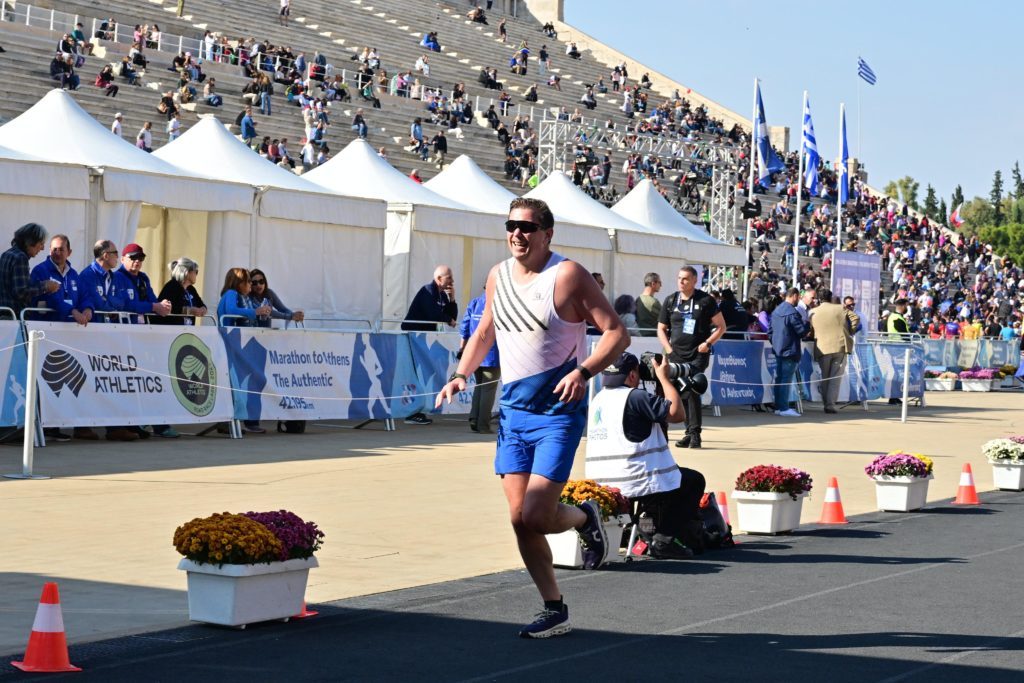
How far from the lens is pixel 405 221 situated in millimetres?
23219

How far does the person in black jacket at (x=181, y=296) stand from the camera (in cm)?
1662

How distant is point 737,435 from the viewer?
66.6 ft

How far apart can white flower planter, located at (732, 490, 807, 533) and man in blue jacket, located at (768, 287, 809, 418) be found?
13.4m

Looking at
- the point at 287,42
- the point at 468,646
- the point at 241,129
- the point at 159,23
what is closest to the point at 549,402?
the point at 468,646

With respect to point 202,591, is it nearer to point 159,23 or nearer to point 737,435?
point 737,435

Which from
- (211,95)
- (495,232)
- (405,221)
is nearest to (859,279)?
(495,232)

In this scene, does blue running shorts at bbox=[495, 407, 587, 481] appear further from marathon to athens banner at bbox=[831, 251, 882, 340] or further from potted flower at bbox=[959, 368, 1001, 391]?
potted flower at bbox=[959, 368, 1001, 391]

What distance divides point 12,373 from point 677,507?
7214 mm

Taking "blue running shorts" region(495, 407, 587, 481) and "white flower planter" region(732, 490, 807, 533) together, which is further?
"white flower planter" region(732, 490, 807, 533)

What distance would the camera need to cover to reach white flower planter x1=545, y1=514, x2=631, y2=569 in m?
9.05

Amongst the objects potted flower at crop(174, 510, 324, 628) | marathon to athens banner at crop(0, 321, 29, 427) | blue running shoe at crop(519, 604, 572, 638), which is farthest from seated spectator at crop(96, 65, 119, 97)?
blue running shoe at crop(519, 604, 572, 638)

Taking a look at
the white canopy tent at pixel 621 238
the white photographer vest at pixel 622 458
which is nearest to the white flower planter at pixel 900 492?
the white photographer vest at pixel 622 458

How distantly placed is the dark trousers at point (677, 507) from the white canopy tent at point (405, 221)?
13.6m

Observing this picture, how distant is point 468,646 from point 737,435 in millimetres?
13841
